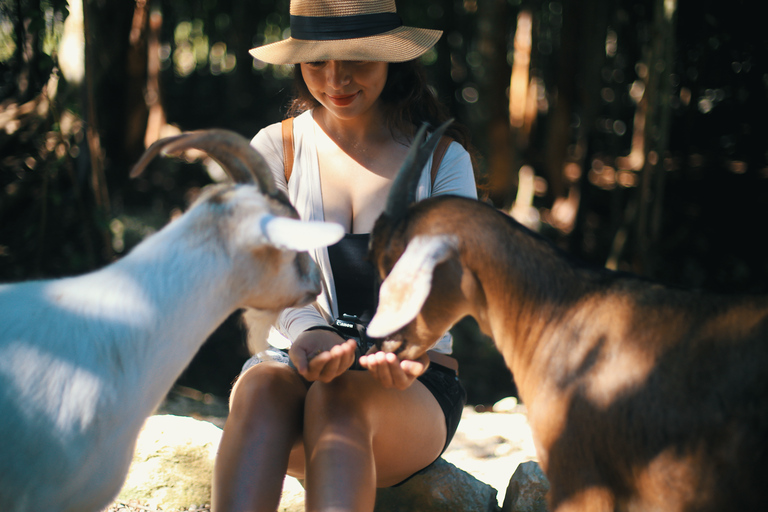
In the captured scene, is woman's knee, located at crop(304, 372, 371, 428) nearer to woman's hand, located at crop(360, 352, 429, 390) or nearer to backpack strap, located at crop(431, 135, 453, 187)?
woman's hand, located at crop(360, 352, 429, 390)

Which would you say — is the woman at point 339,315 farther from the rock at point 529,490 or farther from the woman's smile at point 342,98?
the rock at point 529,490

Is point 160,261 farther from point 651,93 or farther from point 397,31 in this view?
point 651,93

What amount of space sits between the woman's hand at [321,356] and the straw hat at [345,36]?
1.29 m

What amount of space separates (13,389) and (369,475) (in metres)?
1.32

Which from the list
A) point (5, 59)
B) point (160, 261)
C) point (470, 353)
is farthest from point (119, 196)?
point (160, 261)

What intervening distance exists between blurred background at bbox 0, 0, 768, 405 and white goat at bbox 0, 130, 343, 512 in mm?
2773

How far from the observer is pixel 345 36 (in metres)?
2.97

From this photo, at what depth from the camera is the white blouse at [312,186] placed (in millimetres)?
3059

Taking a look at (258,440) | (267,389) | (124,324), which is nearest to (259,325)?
(267,389)

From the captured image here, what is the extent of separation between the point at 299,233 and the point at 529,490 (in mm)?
2159

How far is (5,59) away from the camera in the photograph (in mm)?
6668

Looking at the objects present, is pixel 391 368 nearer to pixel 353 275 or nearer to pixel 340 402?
pixel 340 402

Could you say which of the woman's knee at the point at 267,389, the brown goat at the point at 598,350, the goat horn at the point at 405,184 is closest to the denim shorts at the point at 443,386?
the woman's knee at the point at 267,389

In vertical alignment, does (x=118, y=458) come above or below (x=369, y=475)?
above
